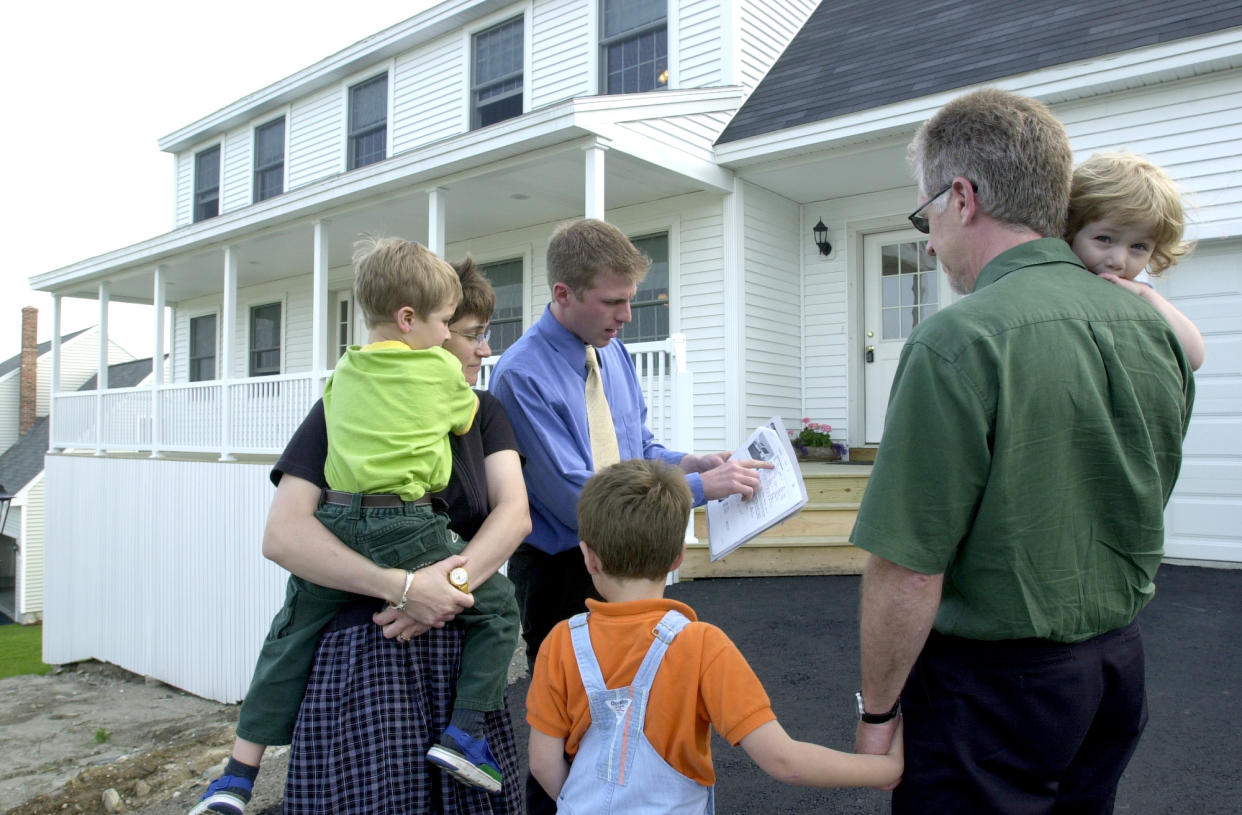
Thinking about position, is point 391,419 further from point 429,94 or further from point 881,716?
point 429,94

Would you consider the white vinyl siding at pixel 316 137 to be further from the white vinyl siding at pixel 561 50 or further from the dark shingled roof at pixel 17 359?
the dark shingled roof at pixel 17 359

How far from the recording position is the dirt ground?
14.1ft

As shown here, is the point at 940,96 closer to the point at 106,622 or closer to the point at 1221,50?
the point at 1221,50

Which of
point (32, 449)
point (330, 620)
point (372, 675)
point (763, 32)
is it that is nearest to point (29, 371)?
point (32, 449)

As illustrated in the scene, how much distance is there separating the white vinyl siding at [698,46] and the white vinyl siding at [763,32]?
0.25 m

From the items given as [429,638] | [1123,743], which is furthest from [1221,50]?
[429,638]

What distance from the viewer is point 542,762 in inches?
65.0

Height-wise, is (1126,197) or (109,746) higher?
(1126,197)

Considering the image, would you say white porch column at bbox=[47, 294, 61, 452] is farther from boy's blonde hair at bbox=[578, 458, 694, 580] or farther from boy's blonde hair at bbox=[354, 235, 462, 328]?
boy's blonde hair at bbox=[578, 458, 694, 580]

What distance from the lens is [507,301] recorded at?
10.6m

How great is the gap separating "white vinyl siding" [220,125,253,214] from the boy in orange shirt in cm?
1500

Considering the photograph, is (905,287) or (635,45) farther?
(635,45)

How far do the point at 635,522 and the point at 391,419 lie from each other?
0.61m

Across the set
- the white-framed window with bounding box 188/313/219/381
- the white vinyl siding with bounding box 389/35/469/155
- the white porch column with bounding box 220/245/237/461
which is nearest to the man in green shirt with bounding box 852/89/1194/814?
the white porch column with bounding box 220/245/237/461
